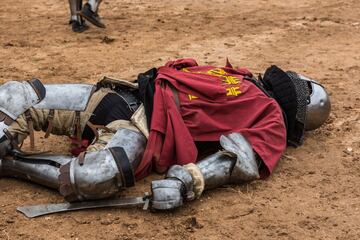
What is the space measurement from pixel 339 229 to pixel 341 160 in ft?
2.74

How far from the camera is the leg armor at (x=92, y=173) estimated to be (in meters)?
2.88

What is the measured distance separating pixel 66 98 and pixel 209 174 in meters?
0.88

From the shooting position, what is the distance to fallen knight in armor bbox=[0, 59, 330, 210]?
296 centimetres

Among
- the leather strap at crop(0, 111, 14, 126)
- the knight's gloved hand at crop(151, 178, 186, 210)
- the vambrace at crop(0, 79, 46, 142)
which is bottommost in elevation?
the knight's gloved hand at crop(151, 178, 186, 210)

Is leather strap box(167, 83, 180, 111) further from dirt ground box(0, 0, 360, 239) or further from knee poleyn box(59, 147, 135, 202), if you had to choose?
knee poleyn box(59, 147, 135, 202)

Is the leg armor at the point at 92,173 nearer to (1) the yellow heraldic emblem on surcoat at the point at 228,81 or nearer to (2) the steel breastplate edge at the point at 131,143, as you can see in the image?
(2) the steel breastplate edge at the point at 131,143

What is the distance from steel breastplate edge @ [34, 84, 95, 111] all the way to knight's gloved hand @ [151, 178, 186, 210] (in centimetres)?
70

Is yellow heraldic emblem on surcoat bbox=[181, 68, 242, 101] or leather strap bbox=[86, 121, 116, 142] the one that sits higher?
yellow heraldic emblem on surcoat bbox=[181, 68, 242, 101]

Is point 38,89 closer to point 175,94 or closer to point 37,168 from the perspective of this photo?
point 37,168

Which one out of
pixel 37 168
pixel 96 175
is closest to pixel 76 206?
pixel 96 175

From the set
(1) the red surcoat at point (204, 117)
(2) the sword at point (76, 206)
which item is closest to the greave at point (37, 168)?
(2) the sword at point (76, 206)

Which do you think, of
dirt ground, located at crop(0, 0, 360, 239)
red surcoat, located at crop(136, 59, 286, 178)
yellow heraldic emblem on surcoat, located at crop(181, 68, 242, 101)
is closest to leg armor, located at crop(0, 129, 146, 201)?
dirt ground, located at crop(0, 0, 360, 239)

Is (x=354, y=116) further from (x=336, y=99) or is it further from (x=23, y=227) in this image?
(x=23, y=227)

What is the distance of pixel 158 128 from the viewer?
3.26 meters
